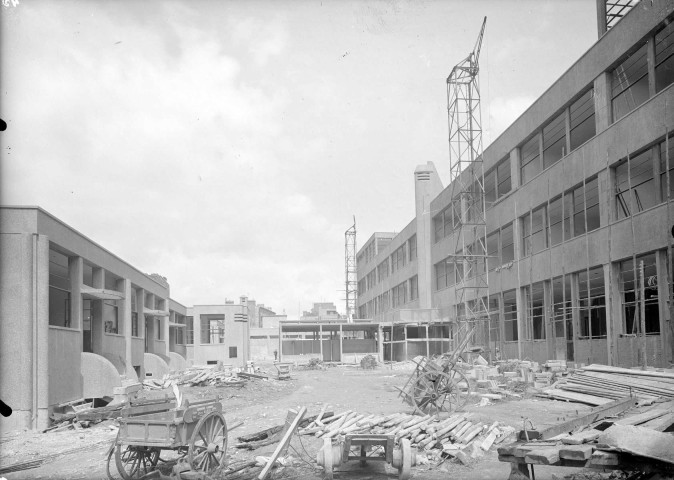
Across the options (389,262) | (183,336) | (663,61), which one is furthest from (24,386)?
(389,262)

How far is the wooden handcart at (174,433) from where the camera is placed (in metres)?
9.84

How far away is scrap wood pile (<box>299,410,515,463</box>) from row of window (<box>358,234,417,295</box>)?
44.3 m

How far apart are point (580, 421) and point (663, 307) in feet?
44.1

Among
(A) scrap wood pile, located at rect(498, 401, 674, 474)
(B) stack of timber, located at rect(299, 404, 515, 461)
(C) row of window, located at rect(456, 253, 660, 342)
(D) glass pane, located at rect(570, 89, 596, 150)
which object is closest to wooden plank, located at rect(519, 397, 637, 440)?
(A) scrap wood pile, located at rect(498, 401, 674, 474)

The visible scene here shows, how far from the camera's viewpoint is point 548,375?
23984 millimetres

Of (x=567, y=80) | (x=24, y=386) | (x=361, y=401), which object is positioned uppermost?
(x=567, y=80)

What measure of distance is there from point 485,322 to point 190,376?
1982 centimetres

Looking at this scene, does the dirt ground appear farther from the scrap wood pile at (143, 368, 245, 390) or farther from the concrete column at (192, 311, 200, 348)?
the concrete column at (192, 311, 200, 348)

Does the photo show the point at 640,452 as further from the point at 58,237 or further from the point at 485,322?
the point at 485,322

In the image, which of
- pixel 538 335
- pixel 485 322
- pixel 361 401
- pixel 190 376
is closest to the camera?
pixel 361 401

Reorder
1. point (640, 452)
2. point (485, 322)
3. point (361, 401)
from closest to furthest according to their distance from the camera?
point (640, 452) → point (361, 401) → point (485, 322)

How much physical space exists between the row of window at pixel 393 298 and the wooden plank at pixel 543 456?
165ft

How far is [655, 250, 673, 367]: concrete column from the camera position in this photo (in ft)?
71.4

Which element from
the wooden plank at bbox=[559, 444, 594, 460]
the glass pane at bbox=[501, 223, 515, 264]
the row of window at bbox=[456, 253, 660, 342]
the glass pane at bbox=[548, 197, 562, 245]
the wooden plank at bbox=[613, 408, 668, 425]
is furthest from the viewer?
the glass pane at bbox=[501, 223, 515, 264]
